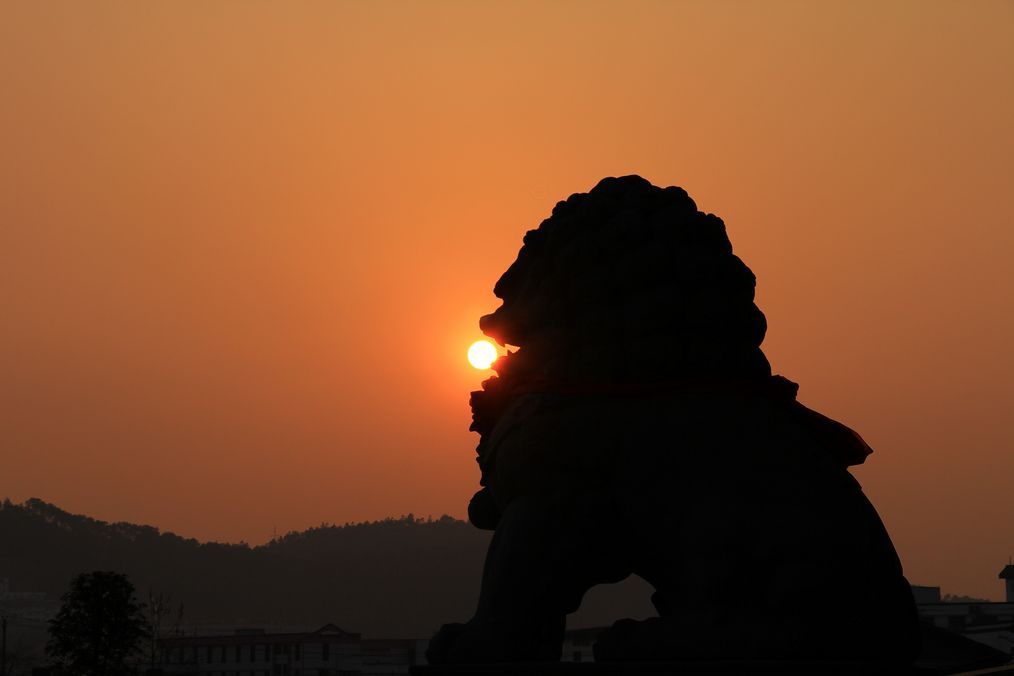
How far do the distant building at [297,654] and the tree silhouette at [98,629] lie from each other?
2576 cm

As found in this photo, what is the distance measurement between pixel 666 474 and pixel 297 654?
150 ft

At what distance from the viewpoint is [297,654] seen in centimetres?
4850

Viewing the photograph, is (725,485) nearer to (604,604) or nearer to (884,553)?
(884,553)

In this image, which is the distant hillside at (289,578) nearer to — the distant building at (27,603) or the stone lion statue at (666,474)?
the distant building at (27,603)

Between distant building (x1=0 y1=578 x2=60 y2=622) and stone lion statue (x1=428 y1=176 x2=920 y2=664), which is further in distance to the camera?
distant building (x1=0 y1=578 x2=60 y2=622)

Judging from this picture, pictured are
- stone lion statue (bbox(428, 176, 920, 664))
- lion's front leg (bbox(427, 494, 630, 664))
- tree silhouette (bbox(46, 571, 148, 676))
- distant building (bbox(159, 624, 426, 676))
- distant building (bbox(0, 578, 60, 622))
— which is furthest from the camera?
distant building (bbox(0, 578, 60, 622))

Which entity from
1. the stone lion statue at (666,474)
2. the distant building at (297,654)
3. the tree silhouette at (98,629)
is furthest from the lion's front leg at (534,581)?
the distant building at (297,654)

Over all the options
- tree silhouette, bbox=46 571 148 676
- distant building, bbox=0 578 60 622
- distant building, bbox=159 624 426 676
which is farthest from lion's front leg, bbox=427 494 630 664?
distant building, bbox=0 578 60 622

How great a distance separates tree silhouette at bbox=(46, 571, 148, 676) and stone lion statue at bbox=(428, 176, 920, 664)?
1621 centimetres

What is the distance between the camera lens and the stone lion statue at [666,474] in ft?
15.1

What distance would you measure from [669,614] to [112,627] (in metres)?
17.0

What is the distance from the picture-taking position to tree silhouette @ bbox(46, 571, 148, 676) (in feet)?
65.7

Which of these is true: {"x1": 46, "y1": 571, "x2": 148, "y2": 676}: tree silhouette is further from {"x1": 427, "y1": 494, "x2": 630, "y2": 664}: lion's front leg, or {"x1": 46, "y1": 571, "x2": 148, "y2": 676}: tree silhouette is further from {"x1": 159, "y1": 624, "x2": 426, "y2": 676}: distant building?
{"x1": 159, "y1": 624, "x2": 426, "y2": 676}: distant building

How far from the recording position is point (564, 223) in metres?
5.48
